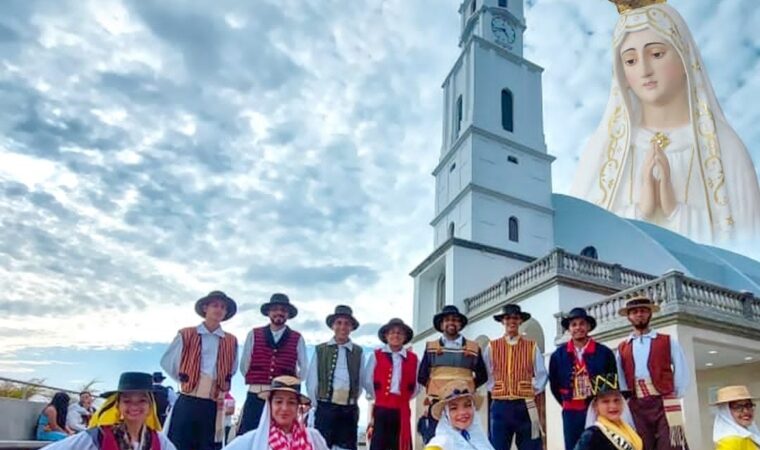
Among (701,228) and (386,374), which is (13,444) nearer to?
(386,374)

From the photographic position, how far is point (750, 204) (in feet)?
72.2

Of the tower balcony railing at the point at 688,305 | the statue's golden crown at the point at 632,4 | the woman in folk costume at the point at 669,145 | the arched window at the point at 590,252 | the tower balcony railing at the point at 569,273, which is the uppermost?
the statue's golden crown at the point at 632,4

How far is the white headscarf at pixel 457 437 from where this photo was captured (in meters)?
3.54

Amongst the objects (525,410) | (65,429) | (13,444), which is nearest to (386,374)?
(525,410)

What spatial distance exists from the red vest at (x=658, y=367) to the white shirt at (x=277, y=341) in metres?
3.07

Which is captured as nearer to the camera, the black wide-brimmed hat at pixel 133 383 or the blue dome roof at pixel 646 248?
the black wide-brimmed hat at pixel 133 383

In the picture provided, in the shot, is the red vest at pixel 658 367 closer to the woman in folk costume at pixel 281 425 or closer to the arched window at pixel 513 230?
the woman in folk costume at pixel 281 425

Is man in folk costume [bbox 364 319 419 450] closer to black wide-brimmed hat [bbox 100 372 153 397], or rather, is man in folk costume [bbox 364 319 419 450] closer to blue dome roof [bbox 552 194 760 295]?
black wide-brimmed hat [bbox 100 372 153 397]

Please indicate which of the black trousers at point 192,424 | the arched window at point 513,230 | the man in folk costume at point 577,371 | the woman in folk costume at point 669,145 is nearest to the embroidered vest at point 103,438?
the black trousers at point 192,424

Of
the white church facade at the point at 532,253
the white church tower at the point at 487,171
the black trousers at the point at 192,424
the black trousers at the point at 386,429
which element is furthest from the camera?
the white church tower at the point at 487,171

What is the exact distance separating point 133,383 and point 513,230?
19201 mm

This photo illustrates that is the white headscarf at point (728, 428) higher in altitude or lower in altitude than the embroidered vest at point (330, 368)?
lower

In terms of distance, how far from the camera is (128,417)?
10.1ft

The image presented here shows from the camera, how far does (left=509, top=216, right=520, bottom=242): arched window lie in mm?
21031
